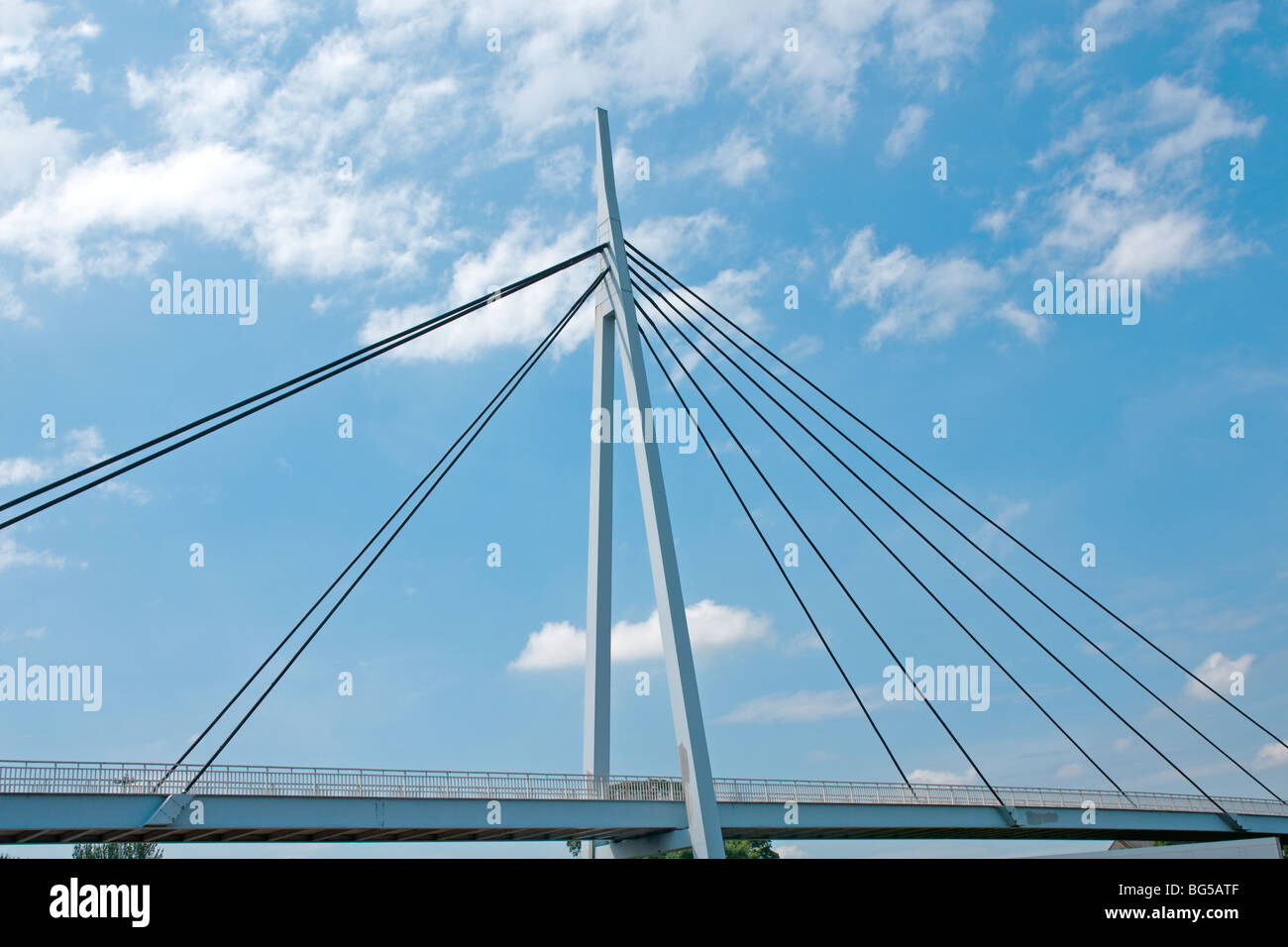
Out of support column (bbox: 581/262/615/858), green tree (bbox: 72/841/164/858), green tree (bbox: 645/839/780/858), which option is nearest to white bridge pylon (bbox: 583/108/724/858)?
support column (bbox: 581/262/615/858)

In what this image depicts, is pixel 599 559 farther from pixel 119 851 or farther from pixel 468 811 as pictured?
pixel 119 851

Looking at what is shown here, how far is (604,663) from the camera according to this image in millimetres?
34219

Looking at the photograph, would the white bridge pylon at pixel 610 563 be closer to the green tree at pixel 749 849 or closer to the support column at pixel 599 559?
the support column at pixel 599 559

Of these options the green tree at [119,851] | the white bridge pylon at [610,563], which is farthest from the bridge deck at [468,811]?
the green tree at [119,851]

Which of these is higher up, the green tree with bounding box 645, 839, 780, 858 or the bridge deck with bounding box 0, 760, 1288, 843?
the bridge deck with bounding box 0, 760, 1288, 843

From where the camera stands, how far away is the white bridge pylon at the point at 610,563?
30953 millimetres

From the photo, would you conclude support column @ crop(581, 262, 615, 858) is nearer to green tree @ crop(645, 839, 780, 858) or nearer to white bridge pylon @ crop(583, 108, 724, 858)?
white bridge pylon @ crop(583, 108, 724, 858)

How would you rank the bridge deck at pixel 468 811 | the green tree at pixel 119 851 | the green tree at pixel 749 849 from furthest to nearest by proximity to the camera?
the green tree at pixel 749 849 → the green tree at pixel 119 851 → the bridge deck at pixel 468 811

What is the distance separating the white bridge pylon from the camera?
102 feet
